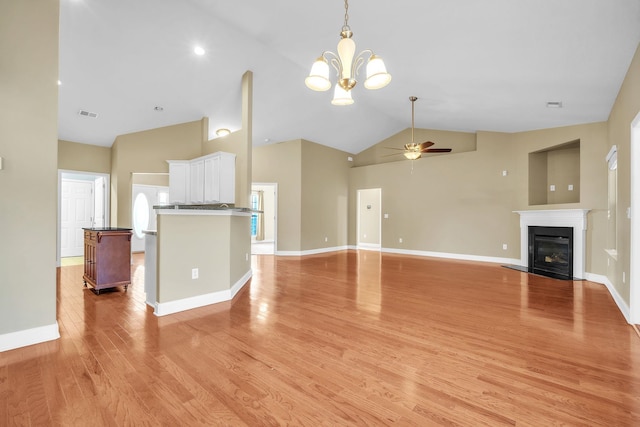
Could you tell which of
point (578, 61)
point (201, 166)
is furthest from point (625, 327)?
point (201, 166)

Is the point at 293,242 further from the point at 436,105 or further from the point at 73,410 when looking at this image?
the point at 73,410

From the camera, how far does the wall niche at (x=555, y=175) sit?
588cm

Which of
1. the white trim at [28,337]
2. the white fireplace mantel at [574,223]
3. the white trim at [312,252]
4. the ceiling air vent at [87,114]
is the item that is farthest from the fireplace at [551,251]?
the ceiling air vent at [87,114]

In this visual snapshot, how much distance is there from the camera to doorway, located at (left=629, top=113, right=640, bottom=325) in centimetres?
295

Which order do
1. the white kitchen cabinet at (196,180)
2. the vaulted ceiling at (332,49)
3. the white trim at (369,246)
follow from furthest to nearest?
the white trim at (369,246)
the white kitchen cabinet at (196,180)
the vaulted ceiling at (332,49)

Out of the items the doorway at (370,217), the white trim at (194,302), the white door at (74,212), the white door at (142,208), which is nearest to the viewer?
the white trim at (194,302)

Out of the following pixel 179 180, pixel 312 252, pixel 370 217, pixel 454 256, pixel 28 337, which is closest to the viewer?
pixel 28 337

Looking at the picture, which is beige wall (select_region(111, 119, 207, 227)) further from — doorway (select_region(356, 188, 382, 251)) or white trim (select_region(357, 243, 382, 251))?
doorway (select_region(356, 188, 382, 251))

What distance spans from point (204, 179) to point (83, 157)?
10.9 feet

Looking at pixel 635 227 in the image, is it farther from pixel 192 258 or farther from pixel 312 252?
pixel 312 252

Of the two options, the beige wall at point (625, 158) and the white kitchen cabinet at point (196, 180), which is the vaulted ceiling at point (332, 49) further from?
the white kitchen cabinet at point (196, 180)

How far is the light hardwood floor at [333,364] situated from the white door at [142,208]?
4.60m

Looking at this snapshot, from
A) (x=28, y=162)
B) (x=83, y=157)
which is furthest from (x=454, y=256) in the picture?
(x=83, y=157)

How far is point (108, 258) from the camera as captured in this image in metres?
4.05
